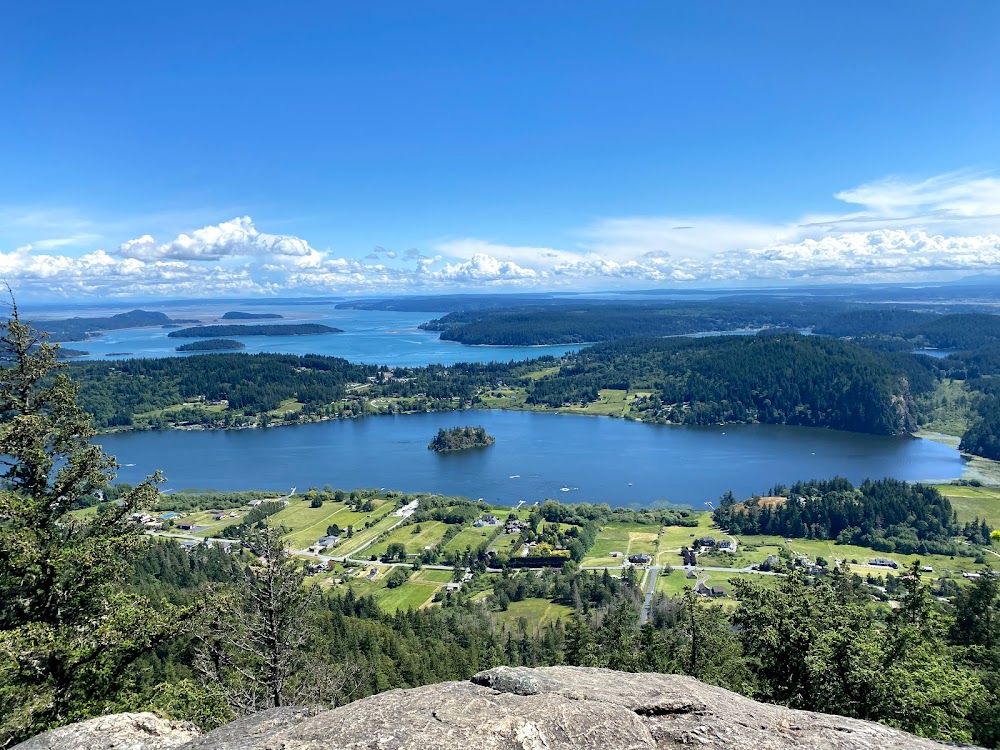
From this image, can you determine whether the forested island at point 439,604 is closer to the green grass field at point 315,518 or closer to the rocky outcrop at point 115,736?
the green grass field at point 315,518

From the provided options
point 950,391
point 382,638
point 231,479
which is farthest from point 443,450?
point 950,391

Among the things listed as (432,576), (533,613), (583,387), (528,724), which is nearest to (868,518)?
(533,613)

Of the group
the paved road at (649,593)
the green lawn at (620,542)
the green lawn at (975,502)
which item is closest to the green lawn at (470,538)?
the green lawn at (620,542)

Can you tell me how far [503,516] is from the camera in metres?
77.1

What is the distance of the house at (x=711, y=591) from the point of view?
53.1 metres

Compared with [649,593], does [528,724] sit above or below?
above

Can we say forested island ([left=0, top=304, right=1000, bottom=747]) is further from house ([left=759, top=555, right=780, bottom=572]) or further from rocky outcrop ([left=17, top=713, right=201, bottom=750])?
rocky outcrop ([left=17, top=713, right=201, bottom=750])

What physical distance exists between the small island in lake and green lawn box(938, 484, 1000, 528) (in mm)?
73625

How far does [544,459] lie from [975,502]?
61070mm

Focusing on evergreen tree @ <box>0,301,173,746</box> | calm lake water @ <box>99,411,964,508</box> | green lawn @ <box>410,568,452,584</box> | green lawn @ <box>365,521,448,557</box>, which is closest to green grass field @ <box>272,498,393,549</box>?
green lawn @ <box>365,521,448,557</box>

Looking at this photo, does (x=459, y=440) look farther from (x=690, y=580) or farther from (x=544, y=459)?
(x=690, y=580)

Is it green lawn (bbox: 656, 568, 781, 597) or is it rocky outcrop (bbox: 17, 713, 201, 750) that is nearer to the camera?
rocky outcrop (bbox: 17, 713, 201, 750)

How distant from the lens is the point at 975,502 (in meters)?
78.1

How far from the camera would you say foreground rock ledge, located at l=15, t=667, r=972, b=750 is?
7012mm
